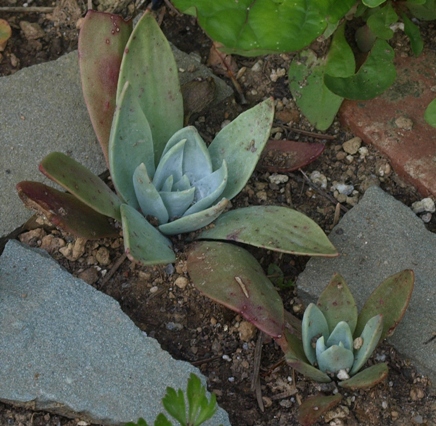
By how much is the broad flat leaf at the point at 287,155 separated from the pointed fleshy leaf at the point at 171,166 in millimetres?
307

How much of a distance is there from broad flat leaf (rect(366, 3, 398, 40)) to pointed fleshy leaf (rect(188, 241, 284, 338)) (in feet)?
2.78

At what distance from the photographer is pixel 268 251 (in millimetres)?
2031

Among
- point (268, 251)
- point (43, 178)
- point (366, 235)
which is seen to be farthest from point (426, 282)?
point (43, 178)

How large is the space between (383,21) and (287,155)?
0.54 m

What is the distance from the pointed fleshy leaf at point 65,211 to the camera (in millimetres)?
1670

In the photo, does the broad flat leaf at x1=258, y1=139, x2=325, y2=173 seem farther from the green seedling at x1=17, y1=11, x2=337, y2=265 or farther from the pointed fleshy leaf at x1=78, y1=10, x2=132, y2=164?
the pointed fleshy leaf at x1=78, y1=10, x2=132, y2=164

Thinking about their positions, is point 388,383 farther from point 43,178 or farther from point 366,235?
point 43,178

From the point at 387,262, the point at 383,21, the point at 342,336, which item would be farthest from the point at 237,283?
the point at 383,21

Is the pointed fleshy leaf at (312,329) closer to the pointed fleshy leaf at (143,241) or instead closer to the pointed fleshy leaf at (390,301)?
the pointed fleshy leaf at (390,301)

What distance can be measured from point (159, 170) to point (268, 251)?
16.0 inches

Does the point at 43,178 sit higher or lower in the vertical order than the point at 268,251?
higher

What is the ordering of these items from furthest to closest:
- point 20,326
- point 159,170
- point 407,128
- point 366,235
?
1. point 407,128
2. point 366,235
3. point 159,170
4. point 20,326

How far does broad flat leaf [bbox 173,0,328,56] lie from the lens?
181 cm

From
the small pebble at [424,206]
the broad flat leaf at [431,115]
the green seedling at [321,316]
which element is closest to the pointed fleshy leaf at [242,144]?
the green seedling at [321,316]
